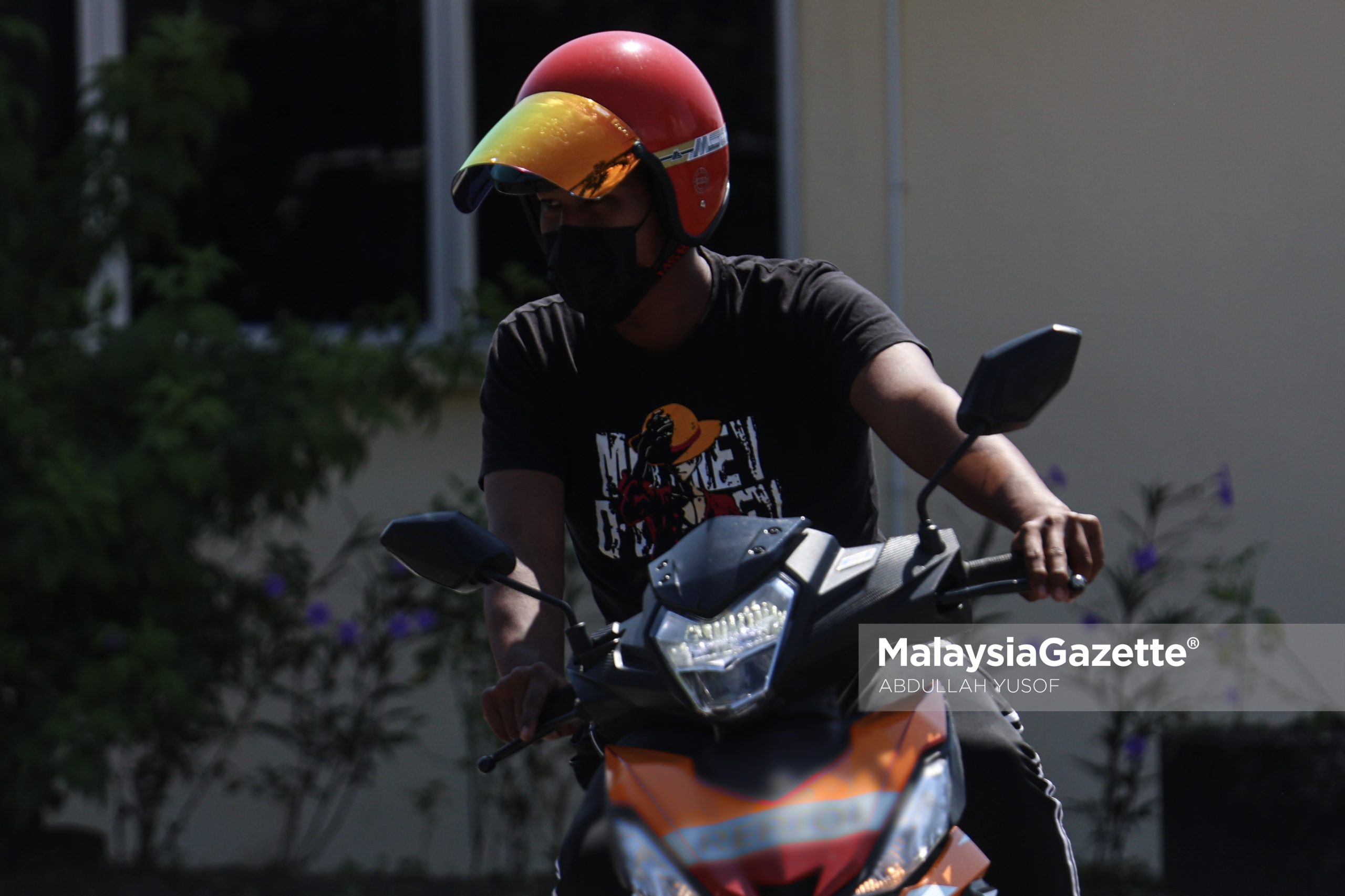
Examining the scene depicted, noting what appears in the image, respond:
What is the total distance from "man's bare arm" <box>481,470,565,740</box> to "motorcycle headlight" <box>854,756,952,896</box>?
58cm

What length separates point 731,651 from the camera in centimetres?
160

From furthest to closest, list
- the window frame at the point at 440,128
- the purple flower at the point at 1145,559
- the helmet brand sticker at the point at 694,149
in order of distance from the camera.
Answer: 1. the window frame at the point at 440,128
2. the purple flower at the point at 1145,559
3. the helmet brand sticker at the point at 694,149

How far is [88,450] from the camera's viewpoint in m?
4.42

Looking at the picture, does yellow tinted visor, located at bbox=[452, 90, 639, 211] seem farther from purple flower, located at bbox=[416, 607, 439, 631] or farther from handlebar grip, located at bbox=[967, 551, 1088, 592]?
purple flower, located at bbox=[416, 607, 439, 631]

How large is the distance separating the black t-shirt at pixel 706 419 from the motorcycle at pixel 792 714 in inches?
23.6

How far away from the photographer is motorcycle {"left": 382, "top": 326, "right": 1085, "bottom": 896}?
1.51 meters

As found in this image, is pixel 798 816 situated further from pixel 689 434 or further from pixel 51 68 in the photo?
pixel 51 68

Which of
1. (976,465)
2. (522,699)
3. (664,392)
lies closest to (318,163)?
(664,392)

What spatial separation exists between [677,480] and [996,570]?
0.73m

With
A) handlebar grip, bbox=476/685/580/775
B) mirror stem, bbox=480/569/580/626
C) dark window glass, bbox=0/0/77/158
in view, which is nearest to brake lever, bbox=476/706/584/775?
handlebar grip, bbox=476/685/580/775

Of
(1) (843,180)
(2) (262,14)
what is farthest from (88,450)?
(1) (843,180)

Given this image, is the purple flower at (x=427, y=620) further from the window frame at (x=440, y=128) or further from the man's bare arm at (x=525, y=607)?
the man's bare arm at (x=525, y=607)

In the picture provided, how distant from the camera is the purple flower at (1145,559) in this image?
452 cm

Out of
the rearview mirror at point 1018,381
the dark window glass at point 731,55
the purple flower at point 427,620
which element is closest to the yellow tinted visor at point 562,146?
the rearview mirror at point 1018,381
